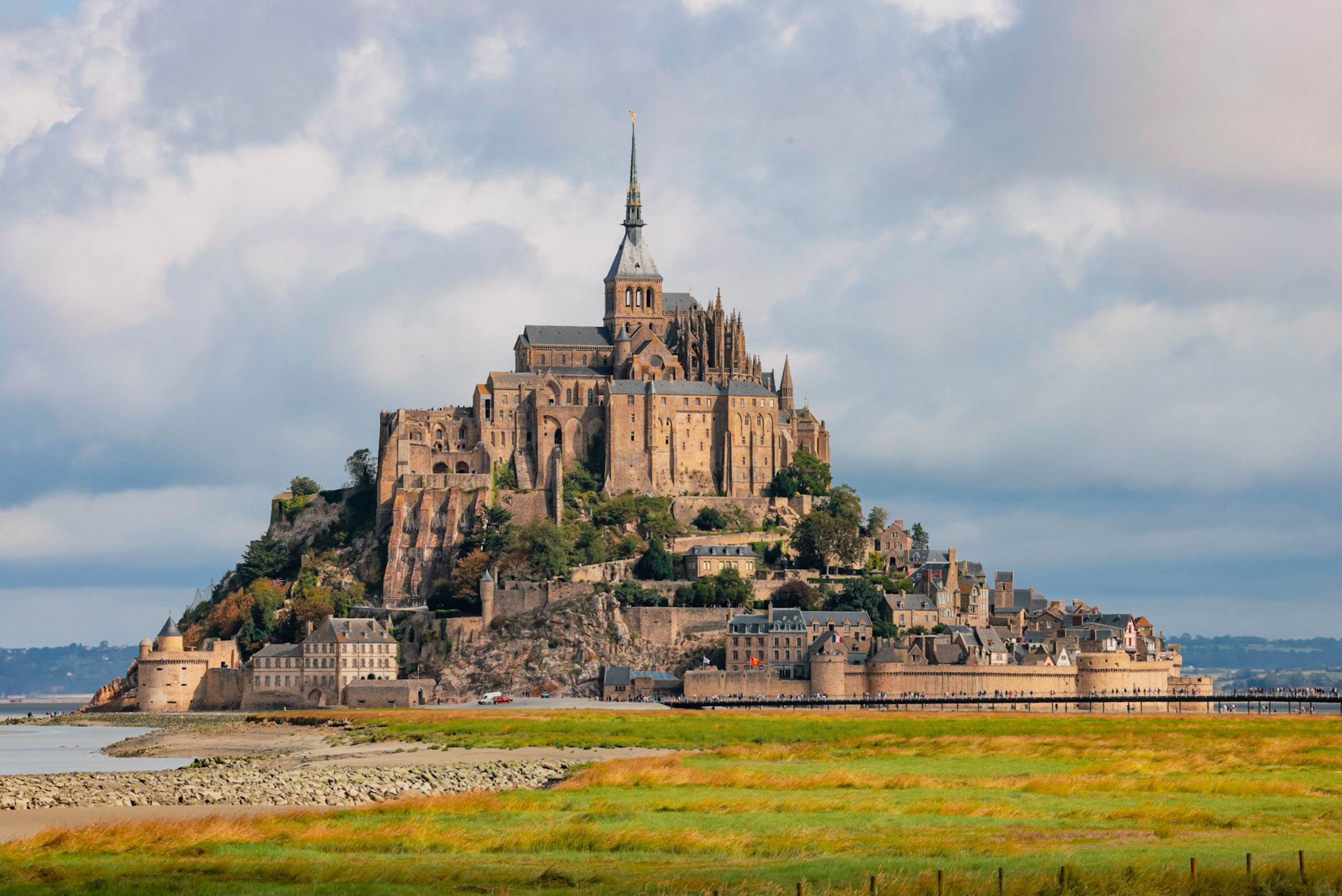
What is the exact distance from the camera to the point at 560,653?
10481 centimetres

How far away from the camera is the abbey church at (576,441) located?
118 m

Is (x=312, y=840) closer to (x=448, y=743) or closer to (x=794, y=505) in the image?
(x=448, y=743)

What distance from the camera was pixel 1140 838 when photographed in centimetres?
3478

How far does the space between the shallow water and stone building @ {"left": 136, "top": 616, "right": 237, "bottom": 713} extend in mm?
4925

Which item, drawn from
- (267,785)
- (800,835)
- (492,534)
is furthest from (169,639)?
(800,835)

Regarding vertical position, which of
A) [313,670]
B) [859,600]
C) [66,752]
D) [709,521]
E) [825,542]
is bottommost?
[66,752]

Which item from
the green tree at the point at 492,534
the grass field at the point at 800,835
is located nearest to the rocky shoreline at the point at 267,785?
the grass field at the point at 800,835

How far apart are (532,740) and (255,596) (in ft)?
171

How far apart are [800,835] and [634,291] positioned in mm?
103569

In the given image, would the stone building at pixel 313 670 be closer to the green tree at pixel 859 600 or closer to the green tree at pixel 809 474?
the green tree at pixel 859 600

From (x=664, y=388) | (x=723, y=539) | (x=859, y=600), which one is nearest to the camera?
(x=859, y=600)

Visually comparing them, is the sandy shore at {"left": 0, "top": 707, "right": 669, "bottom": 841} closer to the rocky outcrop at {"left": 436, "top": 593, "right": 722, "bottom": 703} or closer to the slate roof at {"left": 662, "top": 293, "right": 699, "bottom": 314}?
the rocky outcrop at {"left": 436, "top": 593, "right": 722, "bottom": 703}

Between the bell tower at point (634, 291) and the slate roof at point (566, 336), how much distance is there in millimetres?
1196

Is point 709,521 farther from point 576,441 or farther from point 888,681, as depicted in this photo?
point 888,681
